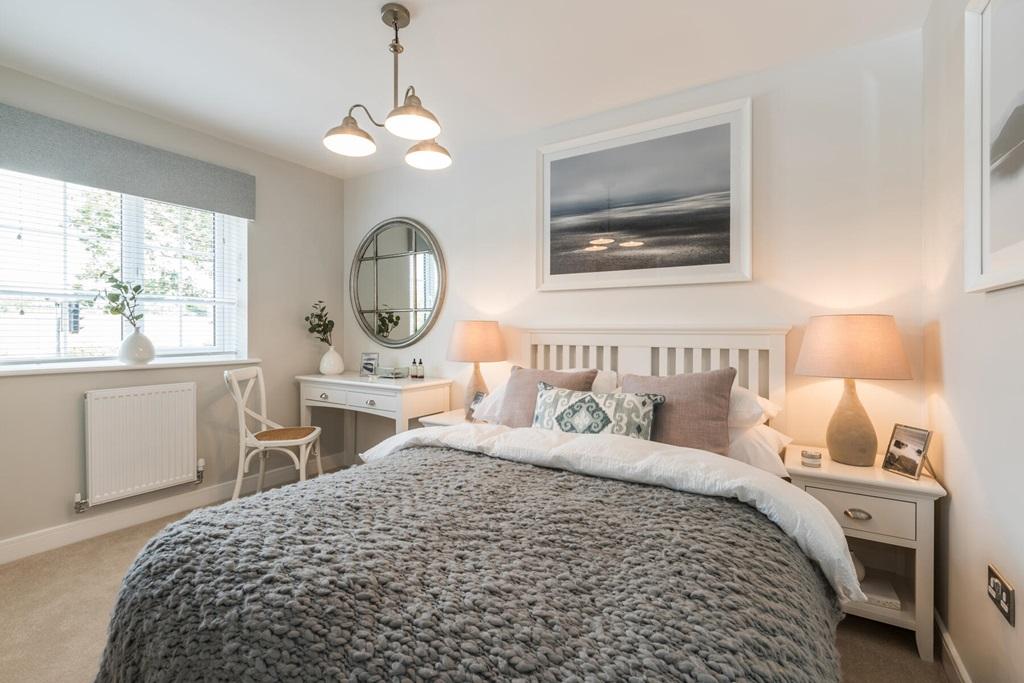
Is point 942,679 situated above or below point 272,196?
below

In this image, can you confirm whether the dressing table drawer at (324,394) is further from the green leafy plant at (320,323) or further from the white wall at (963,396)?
the white wall at (963,396)

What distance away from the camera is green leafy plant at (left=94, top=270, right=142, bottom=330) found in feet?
8.57

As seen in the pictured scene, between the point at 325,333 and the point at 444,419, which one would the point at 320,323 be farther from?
the point at 444,419

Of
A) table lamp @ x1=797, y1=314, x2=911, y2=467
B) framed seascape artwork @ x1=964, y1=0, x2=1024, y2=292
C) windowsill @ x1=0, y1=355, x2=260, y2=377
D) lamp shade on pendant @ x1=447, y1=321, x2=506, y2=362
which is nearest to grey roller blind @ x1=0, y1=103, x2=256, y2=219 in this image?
windowsill @ x1=0, y1=355, x2=260, y2=377

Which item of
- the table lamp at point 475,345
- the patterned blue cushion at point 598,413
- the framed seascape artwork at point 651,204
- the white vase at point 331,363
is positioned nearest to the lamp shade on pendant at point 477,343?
the table lamp at point 475,345

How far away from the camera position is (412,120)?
1.69 meters

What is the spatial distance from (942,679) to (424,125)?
2.63m

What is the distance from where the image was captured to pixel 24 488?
92.4 inches

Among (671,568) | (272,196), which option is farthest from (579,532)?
(272,196)

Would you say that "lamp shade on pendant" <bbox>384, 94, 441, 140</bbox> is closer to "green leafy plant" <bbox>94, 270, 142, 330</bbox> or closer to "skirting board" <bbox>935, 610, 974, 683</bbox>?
"green leafy plant" <bbox>94, 270, 142, 330</bbox>

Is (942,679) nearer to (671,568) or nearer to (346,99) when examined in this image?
(671,568)

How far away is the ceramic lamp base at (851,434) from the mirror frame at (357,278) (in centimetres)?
241

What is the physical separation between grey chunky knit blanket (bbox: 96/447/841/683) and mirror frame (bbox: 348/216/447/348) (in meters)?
2.14

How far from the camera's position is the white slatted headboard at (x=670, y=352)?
2.22 metres
